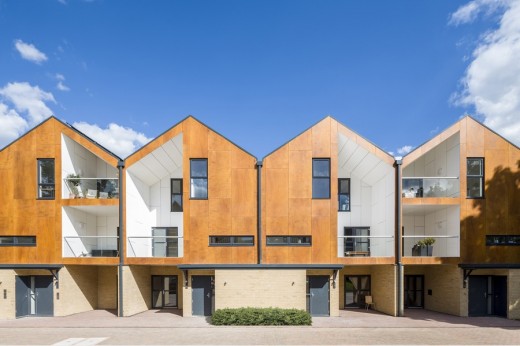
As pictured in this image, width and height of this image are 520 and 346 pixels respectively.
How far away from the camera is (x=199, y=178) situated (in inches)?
590

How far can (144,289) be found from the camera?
16828mm

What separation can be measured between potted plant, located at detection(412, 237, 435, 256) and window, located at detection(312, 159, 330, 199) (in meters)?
5.24

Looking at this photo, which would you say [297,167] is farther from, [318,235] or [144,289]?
[144,289]

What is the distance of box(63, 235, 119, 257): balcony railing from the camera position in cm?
1542

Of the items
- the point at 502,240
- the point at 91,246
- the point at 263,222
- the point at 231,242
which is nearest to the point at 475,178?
the point at 502,240

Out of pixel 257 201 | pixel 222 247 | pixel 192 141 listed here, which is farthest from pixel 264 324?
pixel 192 141

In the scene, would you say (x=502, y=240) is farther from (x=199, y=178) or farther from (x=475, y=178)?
(x=199, y=178)

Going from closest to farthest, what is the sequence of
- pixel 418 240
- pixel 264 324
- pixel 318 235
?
pixel 264 324 → pixel 318 235 → pixel 418 240

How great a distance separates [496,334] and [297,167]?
10050mm

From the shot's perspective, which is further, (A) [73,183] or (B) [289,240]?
(A) [73,183]

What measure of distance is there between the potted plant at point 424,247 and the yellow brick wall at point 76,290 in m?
16.9

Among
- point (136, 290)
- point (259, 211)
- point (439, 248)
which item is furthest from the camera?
point (136, 290)

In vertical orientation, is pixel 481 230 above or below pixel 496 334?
above

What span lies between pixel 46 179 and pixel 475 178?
2048 centimetres
